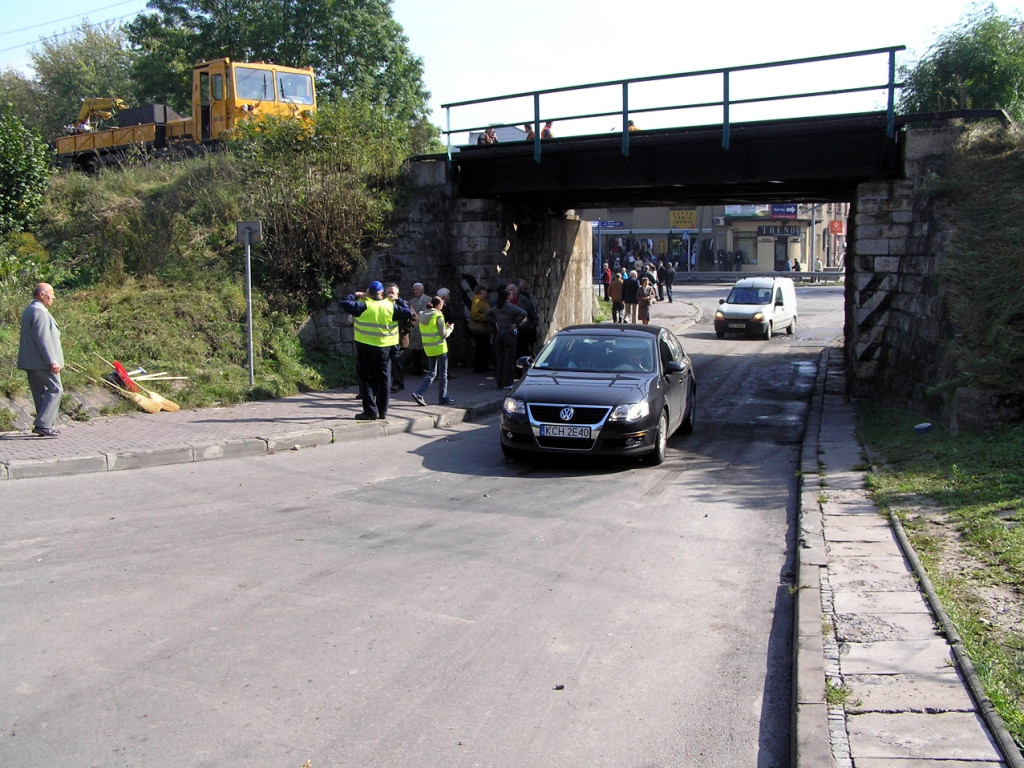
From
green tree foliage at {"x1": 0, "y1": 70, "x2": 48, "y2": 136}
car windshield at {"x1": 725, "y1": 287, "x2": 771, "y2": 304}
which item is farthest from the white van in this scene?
green tree foliage at {"x1": 0, "y1": 70, "x2": 48, "y2": 136}

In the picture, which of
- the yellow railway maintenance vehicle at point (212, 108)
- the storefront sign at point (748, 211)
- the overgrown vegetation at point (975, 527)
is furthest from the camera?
the storefront sign at point (748, 211)

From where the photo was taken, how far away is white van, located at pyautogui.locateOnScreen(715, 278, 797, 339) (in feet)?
96.6

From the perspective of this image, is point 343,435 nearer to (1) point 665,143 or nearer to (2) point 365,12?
(1) point 665,143

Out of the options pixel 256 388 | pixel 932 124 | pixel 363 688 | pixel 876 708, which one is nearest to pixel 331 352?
pixel 256 388

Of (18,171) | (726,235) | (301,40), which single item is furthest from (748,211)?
(18,171)

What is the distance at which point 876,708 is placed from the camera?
167 inches

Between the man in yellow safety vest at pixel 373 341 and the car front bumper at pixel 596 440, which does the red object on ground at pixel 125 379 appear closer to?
the man in yellow safety vest at pixel 373 341

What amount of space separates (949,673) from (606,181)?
15447 millimetres

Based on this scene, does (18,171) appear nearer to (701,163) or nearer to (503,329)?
(503,329)

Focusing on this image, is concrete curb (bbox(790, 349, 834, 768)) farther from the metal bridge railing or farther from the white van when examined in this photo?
the white van

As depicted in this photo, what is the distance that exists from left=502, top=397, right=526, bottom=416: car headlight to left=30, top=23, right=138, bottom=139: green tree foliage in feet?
177

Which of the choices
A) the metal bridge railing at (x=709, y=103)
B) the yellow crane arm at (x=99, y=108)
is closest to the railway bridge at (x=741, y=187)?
the metal bridge railing at (x=709, y=103)

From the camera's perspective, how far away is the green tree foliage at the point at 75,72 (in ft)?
190

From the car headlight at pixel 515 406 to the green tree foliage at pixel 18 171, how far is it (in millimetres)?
11773
